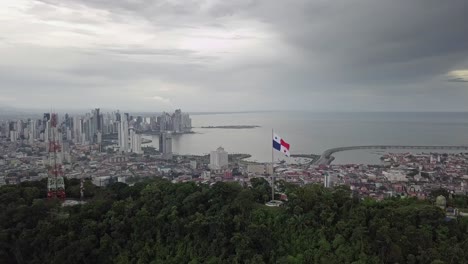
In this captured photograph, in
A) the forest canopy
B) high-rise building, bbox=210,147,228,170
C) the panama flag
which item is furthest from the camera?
high-rise building, bbox=210,147,228,170

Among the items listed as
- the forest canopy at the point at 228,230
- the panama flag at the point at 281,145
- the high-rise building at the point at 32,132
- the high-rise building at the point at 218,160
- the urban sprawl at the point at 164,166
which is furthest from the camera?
the high-rise building at the point at 32,132

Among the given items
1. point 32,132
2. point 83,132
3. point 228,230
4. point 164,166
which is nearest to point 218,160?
point 164,166

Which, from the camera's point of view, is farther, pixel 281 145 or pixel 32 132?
pixel 32 132

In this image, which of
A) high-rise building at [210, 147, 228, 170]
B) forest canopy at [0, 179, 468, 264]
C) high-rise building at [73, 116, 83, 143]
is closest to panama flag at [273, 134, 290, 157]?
forest canopy at [0, 179, 468, 264]

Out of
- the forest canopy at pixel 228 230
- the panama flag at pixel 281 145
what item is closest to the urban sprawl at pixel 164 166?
the forest canopy at pixel 228 230

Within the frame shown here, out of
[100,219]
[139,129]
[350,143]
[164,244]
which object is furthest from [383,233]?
[139,129]

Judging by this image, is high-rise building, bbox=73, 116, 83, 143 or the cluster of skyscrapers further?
high-rise building, bbox=73, 116, 83, 143

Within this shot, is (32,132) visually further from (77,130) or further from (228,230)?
(228,230)

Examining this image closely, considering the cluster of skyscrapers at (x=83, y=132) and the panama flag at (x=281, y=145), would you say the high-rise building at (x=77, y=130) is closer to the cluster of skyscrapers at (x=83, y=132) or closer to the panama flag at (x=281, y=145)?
the cluster of skyscrapers at (x=83, y=132)

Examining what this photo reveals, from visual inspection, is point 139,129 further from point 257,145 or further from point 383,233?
point 383,233

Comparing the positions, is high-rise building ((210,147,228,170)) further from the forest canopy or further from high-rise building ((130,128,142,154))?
the forest canopy

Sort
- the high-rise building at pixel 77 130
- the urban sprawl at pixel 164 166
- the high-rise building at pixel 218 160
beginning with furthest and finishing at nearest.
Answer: the high-rise building at pixel 77 130, the high-rise building at pixel 218 160, the urban sprawl at pixel 164 166

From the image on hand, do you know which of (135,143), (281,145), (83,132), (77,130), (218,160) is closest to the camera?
(281,145)
